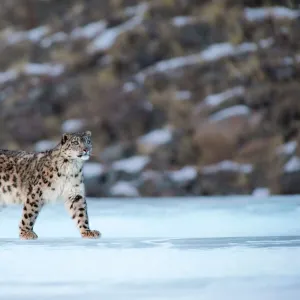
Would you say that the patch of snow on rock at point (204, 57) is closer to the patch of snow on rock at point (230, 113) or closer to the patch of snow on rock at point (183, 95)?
the patch of snow on rock at point (183, 95)

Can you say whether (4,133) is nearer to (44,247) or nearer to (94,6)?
(94,6)

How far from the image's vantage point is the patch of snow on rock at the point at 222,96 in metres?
8.40

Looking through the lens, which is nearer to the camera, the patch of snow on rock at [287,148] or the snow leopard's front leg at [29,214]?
the snow leopard's front leg at [29,214]

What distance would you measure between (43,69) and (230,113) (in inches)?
73.1

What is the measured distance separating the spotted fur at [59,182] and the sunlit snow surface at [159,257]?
0.35 feet

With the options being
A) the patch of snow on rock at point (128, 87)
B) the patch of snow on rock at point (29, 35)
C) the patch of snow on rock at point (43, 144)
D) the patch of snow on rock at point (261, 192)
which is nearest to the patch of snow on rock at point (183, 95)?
the patch of snow on rock at point (128, 87)

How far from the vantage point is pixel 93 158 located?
8414 mm

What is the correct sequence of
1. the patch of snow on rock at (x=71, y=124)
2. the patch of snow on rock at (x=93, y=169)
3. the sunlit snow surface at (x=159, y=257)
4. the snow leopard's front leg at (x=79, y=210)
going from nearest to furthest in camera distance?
the sunlit snow surface at (x=159, y=257), the snow leopard's front leg at (x=79, y=210), the patch of snow on rock at (x=93, y=169), the patch of snow on rock at (x=71, y=124)

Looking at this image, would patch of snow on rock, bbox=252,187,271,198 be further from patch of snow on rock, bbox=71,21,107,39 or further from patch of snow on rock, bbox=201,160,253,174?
patch of snow on rock, bbox=71,21,107,39

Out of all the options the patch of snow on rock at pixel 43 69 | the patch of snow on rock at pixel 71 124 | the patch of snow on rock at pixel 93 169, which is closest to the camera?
the patch of snow on rock at pixel 93 169

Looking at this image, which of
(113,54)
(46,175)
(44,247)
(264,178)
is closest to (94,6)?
(113,54)

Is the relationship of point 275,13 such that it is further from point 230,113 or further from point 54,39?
point 54,39

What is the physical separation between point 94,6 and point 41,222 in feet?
13.3

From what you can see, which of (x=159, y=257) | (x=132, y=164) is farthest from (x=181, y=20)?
(x=159, y=257)
